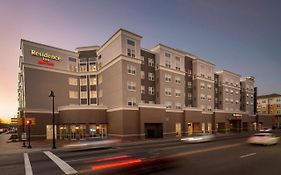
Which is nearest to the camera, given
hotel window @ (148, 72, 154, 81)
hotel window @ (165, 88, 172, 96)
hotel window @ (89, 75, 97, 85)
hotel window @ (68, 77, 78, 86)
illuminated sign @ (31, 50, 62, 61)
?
illuminated sign @ (31, 50, 62, 61)

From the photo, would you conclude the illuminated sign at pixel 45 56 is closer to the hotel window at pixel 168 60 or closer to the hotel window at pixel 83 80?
the hotel window at pixel 83 80

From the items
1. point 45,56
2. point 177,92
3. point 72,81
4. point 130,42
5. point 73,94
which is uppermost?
point 130,42

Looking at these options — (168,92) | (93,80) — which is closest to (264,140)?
(168,92)

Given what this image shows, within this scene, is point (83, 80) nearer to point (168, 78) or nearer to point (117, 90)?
point (117, 90)

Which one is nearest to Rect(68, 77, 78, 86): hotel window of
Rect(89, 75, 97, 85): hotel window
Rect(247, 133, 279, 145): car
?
Rect(89, 75, 97, 85): hotel window

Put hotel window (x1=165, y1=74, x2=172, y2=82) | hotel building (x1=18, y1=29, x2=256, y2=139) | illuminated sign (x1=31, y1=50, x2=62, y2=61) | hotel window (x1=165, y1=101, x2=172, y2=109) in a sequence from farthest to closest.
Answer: hotel window (x1=165, y1=74, x2=172, y2=82), hotel window (x1=165, y1=101, x2=172, y2=109), illuminated sign (x1=31, y1=50, x2=62, y2=61), hotel building (x1=18, y1=29, x2=256, y2=139)

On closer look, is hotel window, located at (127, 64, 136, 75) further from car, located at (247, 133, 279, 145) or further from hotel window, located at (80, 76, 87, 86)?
car, located at (247, 133, 279, 145)

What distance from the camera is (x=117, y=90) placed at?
38594mm

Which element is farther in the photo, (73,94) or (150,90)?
(73,94)

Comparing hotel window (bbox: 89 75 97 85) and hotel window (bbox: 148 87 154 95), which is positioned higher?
hotel window (bbox: 89 75 97 85)

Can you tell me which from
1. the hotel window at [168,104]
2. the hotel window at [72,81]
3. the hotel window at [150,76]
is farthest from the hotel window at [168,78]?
the hotel window at [72,81]

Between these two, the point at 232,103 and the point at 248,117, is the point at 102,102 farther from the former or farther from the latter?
the point at 248,117

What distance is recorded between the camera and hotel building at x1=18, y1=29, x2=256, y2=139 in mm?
38250

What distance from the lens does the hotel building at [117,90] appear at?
38250mm
